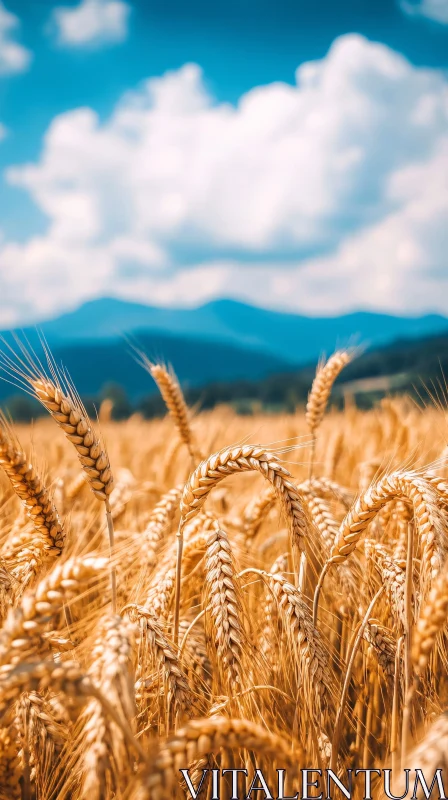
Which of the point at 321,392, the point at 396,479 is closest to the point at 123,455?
the point at 321,392

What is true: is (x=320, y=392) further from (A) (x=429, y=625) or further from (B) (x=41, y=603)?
(B) (x=41, y=603)

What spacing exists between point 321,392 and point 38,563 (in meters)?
1.64

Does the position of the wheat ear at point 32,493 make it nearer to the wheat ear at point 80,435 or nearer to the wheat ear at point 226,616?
the wheat ear at point 80,435

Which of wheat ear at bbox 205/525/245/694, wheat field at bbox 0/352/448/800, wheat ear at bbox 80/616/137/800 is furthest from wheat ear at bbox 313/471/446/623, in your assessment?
wheat ear at bbox 80/616/137/800

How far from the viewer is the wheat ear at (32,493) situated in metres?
1.58

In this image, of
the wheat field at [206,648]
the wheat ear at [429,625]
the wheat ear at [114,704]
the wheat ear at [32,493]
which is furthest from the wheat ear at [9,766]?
the wheat ear at [429,625]

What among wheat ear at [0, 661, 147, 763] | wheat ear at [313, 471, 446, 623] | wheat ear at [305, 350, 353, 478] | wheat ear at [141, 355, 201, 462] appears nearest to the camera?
wheat ear at [0, 661, 147, 763]

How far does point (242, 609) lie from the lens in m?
1.74

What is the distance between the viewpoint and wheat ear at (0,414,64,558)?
1.58 metres

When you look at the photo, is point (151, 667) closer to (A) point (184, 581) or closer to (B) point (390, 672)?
(A) point (184, 581)

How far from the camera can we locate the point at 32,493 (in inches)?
63.3

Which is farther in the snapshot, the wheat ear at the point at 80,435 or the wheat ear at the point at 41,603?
the wheat ear at the point at 80,435

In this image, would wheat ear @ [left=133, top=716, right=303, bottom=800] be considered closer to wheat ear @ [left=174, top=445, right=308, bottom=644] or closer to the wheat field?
the wheat field

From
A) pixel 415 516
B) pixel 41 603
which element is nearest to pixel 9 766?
pixel 41 603
